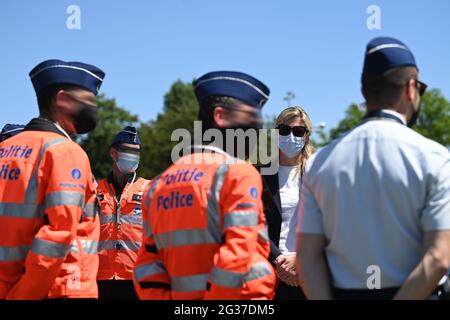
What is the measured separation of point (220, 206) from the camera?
340 centimetres

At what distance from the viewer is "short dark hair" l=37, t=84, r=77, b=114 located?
4.36 meters

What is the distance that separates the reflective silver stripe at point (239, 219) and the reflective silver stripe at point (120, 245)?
14.6 feet

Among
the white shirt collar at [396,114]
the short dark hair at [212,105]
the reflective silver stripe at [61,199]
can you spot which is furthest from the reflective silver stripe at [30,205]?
the white shirt collar at [396,114]

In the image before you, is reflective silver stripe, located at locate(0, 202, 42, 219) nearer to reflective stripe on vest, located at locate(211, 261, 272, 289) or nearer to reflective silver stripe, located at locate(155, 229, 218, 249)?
reflective silver stripe, located at locate(155, 229, 218, 249)

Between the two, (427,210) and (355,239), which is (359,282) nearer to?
(355,239)

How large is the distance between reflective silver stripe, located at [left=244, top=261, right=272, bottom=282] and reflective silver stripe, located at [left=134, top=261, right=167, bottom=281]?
0.53 metres

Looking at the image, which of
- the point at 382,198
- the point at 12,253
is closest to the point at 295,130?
the point at 382,198

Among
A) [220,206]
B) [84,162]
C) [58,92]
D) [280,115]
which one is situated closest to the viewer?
[220,206]

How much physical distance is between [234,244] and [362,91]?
111 cm

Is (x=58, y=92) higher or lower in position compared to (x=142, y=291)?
higher

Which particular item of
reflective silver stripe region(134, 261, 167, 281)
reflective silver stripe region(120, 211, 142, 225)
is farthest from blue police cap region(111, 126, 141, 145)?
reflective silver stripe region(134, 261, 167, 281)

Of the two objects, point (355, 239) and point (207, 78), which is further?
point (207, 78)

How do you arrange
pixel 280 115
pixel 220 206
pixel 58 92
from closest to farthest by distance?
pixel 220 206 → pixel 58 92 → pixel 280 115
